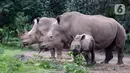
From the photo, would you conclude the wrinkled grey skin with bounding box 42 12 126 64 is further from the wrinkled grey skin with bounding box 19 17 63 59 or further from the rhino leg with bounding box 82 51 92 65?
the wrinkled grey skin with bounding box 19 17 63 59

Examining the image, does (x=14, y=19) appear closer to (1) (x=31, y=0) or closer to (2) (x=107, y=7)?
(1) (x=31, y=0)

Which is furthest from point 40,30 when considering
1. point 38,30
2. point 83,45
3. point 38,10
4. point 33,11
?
point 33,11

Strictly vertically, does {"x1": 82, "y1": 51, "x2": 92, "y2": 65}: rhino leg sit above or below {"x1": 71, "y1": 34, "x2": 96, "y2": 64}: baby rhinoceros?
below

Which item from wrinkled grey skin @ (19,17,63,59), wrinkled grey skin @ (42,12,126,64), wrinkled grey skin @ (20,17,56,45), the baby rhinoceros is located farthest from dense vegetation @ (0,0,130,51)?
the baby rhinoceros

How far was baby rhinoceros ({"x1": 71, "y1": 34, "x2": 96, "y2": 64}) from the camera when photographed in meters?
9.43

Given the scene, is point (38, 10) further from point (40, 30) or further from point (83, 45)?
point (83, 45)

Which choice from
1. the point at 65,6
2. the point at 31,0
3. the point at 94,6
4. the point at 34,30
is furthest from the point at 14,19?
the point at 34,30

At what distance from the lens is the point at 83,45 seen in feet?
31.8

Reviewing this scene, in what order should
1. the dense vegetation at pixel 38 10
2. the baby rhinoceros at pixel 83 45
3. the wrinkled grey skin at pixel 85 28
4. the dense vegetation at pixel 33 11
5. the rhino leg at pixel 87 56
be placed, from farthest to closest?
the dense vegetation at pixel 38 10, the dense vegetation at pixel 33 11, the wrinkled grey skin at pixel 85 28, the rhino leg at pixel 87 56, the baby rhinoceros at pixel 83 45

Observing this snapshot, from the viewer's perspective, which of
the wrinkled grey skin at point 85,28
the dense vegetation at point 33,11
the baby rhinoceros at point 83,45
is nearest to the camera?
the baby rhinoceros at point 83,45

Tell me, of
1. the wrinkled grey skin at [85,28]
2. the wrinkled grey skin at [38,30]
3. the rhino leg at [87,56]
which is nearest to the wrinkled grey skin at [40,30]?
the wrinkled grey skin at [38,30]

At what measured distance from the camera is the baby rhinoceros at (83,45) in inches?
371

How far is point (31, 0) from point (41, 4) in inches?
66.4

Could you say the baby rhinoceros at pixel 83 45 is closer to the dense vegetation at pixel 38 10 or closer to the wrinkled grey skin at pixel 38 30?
the wrinkled grey skin at pixel 38 30
